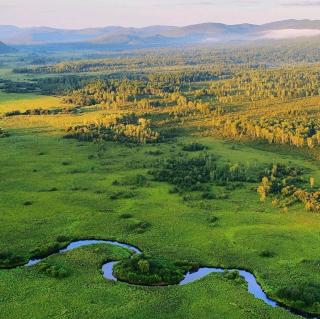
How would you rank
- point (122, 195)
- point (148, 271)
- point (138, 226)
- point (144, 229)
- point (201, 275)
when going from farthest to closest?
point (122, 195)
point (138, 226)
point (144, 229)
point (201, 275)
point (148, 271)

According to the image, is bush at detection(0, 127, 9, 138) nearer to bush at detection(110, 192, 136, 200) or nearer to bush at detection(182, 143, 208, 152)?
→ bush at detection(182, 143, 208, 152)

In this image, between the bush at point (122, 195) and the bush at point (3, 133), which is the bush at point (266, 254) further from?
the bush at point (3, 133)

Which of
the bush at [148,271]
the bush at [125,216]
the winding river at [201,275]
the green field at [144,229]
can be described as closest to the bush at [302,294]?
the green field at [144,229]

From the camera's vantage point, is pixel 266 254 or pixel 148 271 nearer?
pixel 148 271

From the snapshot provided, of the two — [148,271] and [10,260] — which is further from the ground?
[10,260]

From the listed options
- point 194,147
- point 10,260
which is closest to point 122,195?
point 10,260

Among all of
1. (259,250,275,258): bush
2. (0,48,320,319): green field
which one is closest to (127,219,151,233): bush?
(0,48,320,319): green field

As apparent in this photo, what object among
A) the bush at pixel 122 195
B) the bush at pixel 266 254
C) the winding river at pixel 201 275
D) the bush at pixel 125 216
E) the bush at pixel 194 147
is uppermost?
the bush at pixel 194 147

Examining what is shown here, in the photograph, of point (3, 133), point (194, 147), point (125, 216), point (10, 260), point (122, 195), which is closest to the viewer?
point (10, 260)

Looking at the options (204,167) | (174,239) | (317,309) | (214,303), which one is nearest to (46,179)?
(204,167)

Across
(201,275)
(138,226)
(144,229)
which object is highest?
(138,226)

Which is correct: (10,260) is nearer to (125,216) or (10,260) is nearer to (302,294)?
(125,216)
